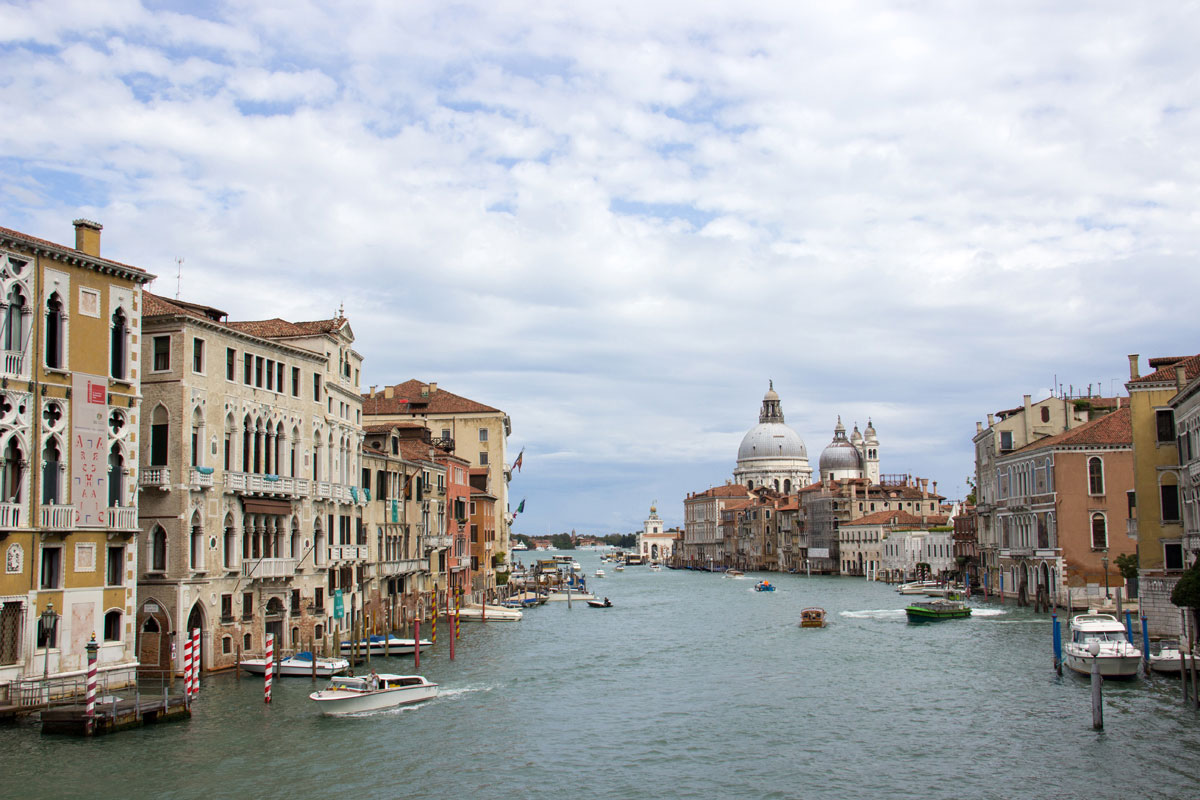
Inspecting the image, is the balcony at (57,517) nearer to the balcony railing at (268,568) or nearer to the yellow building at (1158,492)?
the balcony railing at (268,568)

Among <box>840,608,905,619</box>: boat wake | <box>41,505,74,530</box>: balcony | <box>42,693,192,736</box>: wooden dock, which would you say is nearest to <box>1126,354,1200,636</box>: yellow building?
<box>840,608,905,619</box>: boat wake

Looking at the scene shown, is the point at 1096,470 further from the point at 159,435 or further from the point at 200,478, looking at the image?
the point at 159,435

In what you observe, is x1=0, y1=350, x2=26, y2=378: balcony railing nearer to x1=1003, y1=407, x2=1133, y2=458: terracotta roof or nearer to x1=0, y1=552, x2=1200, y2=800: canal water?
x1=0, y1=552, x2=1200, y2=800: canal water

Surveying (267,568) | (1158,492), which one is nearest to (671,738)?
(267,568)

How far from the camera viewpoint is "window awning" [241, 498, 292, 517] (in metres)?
31.0

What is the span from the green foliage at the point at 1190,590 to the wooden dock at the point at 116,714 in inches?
866

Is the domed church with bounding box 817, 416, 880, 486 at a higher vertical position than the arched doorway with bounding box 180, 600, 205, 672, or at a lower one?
higher

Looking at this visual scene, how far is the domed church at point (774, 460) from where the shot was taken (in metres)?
177

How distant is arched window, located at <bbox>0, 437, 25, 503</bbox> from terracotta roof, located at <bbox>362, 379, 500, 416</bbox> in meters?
39.1

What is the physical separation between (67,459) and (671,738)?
13.9 metres

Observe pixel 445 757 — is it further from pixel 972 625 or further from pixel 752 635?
pixel 972 625

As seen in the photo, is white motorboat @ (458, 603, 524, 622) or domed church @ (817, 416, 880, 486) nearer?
white motorboat @ (458, 603, 524, 622)

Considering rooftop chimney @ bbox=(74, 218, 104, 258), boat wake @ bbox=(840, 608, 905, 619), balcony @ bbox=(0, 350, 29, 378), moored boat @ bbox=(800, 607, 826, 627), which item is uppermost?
rooftop chimney @ bbox=(74, 218, 104, 258)

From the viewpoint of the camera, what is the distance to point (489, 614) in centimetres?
5359
